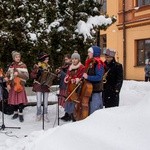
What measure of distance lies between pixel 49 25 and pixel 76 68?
339cm

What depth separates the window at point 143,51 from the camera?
965 inches

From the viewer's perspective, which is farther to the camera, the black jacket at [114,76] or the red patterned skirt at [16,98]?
the red patterned skirt at [16,98]

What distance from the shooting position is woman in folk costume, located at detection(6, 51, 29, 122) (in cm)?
941

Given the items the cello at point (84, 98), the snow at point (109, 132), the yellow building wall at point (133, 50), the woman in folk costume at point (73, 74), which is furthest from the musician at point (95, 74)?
the yellow building wall at point (133, 50)

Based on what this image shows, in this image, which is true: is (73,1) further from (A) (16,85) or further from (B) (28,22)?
(A) (16,85)

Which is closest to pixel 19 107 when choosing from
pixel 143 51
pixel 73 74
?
pixel 73 74

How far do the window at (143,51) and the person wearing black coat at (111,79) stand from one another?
53.0ft

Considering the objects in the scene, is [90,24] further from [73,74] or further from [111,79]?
[111,79]

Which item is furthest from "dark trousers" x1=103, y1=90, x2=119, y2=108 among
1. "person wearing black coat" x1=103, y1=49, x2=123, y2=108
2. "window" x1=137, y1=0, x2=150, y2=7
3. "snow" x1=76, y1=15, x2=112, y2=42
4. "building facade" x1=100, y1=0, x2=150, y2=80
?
"window" x1=137, y1=0, x2=150, y2=7

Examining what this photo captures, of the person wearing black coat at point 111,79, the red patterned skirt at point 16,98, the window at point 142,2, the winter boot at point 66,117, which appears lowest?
the winter boot at point 66,117

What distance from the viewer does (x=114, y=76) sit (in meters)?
8.33

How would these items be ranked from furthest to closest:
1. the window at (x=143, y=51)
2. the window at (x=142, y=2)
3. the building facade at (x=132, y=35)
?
the window at (x=143, y=51) → the building facade at (x=132, y=35) → the window at (x=142, y=2)

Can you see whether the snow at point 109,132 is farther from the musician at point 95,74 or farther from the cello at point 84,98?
the musician at point 95,74

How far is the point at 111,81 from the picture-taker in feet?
27.5
